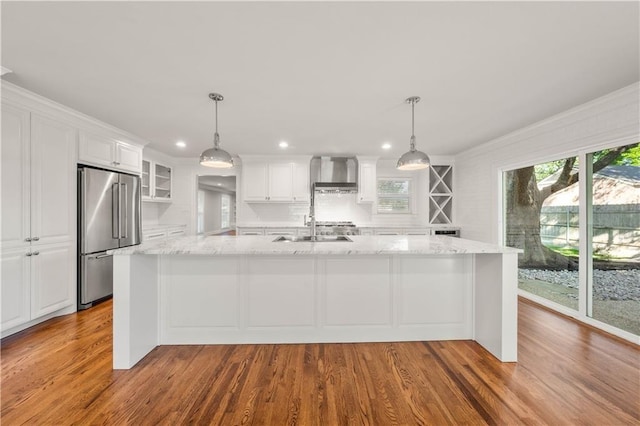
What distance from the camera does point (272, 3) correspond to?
1479mm

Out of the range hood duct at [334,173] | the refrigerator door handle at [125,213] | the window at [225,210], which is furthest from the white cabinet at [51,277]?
the window at [225,210]

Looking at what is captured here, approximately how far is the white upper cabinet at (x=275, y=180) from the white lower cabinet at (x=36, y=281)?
2820 mm

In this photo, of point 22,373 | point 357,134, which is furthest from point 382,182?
point 22,373

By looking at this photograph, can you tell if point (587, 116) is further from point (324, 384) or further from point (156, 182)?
point (156, 182)

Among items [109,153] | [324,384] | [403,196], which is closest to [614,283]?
[324,384]

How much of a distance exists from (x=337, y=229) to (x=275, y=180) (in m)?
1.54

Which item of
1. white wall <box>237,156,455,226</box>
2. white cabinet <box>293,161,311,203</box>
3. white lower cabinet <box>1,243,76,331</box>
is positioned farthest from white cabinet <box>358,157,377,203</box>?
white lower cabinet <box>1,243,76,331</box>

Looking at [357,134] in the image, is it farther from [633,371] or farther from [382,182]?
[633,371]

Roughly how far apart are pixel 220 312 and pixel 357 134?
114 inches

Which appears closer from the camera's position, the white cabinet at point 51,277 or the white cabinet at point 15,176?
the white cabinet at point 15,176

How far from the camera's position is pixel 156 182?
5.19 m

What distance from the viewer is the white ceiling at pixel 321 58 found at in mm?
1556

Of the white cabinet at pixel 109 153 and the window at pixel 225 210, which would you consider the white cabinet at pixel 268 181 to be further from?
the window at pixel 225 210

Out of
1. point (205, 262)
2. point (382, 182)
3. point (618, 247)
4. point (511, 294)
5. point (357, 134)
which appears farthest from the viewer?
point (382, 182)
